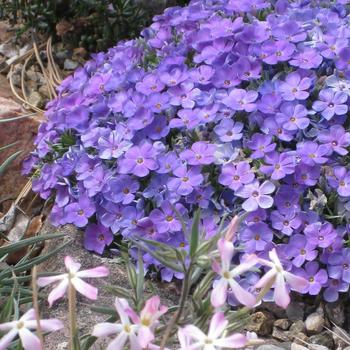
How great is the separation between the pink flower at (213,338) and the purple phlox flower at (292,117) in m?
1.25

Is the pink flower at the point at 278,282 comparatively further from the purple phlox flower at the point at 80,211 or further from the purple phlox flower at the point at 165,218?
the purple phlox flower at the point at 80,211

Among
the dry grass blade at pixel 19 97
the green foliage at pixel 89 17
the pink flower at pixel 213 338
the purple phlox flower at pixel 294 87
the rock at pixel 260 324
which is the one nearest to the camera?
the pink flower at pixel 213 338

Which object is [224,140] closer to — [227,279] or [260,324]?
[260,324]

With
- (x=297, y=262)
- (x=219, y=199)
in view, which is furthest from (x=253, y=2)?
(x=297, y=262)

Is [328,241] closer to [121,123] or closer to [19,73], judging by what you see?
[121,123]

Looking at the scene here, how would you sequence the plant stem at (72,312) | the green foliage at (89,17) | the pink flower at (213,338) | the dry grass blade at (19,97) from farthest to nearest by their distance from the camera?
the green foliage at (89,17) → the dry grass blade at (19,97) → the plant stem at (72,312) → the pink flower at (213,338)

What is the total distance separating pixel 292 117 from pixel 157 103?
17.9 inches

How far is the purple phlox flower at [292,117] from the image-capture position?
2.56 m

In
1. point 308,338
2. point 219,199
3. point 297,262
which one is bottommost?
point 308,338

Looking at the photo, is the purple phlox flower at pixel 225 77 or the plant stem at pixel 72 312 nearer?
the plant stem at pixel 72 312

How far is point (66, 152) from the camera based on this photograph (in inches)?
112

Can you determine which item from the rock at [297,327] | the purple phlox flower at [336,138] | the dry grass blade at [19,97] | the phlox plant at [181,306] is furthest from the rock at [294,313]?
the dry grass blade at [19,97]

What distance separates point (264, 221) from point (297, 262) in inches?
6.6

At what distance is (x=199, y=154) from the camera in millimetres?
2541
